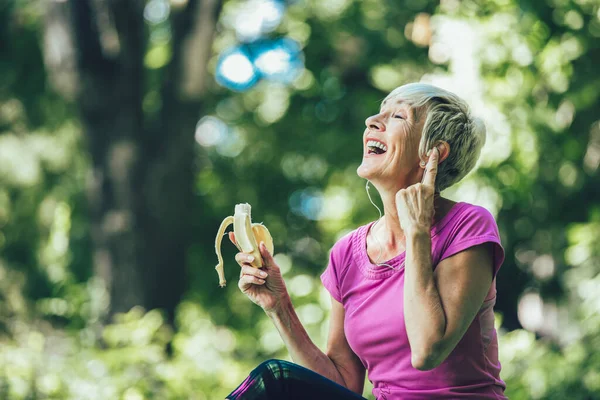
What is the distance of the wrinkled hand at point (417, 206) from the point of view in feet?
6.35

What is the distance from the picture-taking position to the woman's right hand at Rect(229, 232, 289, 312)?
225cm

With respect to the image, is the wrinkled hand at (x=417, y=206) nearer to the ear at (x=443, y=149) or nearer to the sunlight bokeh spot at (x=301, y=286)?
the ear at (x=443, y=149)

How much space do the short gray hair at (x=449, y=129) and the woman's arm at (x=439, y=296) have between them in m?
0.30

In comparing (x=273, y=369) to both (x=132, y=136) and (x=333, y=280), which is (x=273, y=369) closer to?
(x=333, y=280)

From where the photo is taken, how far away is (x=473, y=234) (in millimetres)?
1979

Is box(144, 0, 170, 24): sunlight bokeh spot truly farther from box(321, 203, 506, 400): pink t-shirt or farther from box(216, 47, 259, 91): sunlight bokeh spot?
box(321, 203, 506, 400): pink t-shirt

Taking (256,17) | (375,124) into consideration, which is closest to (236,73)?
(256,17)

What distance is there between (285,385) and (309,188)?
7747 mm

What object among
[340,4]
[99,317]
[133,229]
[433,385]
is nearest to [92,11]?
[133,229]

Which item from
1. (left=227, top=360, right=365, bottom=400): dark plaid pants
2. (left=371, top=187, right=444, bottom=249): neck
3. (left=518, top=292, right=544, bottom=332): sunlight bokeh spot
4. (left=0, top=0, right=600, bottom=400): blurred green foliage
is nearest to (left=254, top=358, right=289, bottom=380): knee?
(left=227, top=360, right=365, bottom=400): dark plaid pants

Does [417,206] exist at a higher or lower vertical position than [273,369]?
higher

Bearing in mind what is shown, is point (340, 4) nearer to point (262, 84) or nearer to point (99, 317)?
point (262, 84)

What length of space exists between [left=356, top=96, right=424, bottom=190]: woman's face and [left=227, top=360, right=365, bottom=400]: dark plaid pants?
1.78 feet

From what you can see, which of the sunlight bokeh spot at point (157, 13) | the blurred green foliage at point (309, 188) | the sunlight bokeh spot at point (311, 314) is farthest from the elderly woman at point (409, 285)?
the sunlight bokeh spot at point (157, 13)
